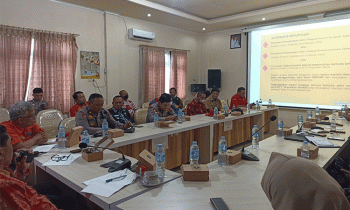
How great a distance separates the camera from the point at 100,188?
4.61 ft

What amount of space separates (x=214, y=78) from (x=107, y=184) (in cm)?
682

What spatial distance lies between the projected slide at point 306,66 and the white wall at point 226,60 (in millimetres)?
477

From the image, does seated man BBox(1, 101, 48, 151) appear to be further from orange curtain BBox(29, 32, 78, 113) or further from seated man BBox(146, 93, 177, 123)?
orange curtain BBox(29, 32, 78, 113)

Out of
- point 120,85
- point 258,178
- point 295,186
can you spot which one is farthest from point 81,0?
point 295,186

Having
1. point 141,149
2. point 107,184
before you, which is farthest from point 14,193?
point 141,149

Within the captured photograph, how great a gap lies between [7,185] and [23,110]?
4.22 ft

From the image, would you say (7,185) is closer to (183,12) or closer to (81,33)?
(81,33)

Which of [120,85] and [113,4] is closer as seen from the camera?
[113,4]

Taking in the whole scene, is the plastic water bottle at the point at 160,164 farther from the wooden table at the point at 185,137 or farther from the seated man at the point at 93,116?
the seated man at the point at 93,116

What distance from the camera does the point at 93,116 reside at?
316 centimetres

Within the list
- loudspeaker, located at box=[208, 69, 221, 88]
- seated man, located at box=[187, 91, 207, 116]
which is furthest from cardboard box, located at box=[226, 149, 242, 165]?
loudspeaker, located at box=[208, 69, 221, 88]

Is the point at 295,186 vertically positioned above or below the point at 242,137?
above

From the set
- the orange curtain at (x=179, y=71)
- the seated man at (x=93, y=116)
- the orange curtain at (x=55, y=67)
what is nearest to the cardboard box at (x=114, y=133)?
the seated man at (x=93, y=116)

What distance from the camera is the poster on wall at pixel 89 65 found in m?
5.50
